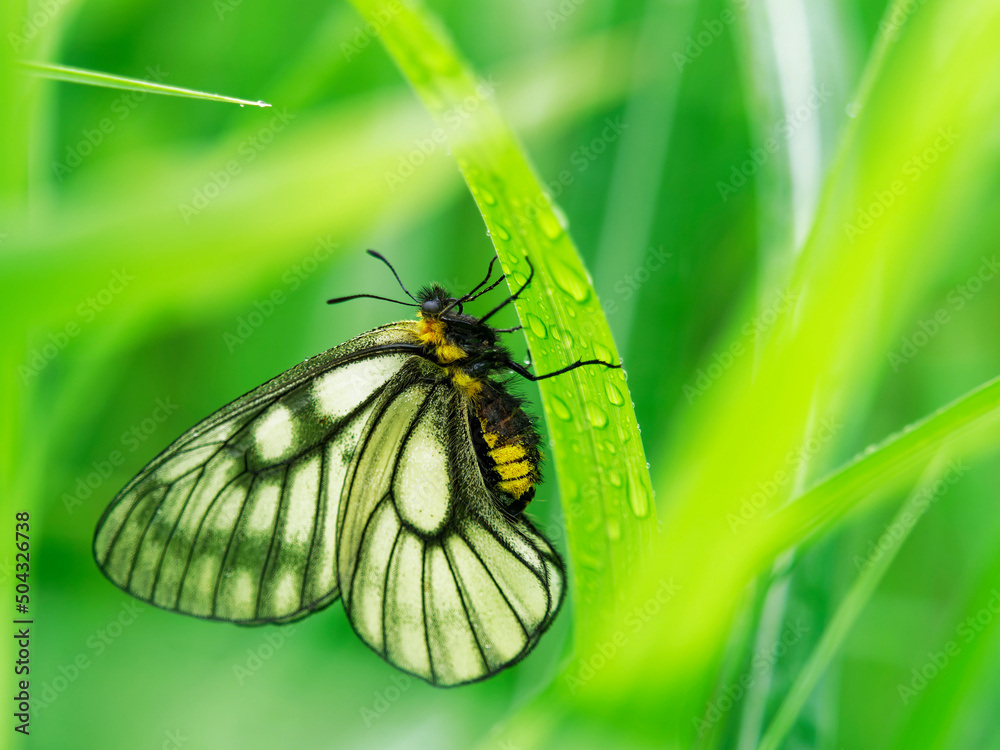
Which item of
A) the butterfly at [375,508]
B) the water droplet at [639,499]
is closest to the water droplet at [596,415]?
the water droplet at [639,499]

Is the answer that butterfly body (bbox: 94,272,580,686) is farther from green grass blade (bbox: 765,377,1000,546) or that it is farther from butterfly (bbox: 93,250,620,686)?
green grass blade (bbox: 765,377,1000,546)

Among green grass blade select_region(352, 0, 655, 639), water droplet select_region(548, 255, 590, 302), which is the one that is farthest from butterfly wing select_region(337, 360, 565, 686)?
water droplet select_region(548, 255, 590, 302)

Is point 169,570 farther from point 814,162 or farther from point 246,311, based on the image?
point 814,162

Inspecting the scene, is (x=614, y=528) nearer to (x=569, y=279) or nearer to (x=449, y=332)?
(x=569, y=279)

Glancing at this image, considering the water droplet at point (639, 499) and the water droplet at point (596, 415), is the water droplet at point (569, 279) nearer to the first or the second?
the water droplet at point (596, 415)

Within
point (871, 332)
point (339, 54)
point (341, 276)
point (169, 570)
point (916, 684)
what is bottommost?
point (916, 684)

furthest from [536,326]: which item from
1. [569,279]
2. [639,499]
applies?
[639,499]

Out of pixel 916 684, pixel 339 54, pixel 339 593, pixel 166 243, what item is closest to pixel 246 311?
pixel 339 54
